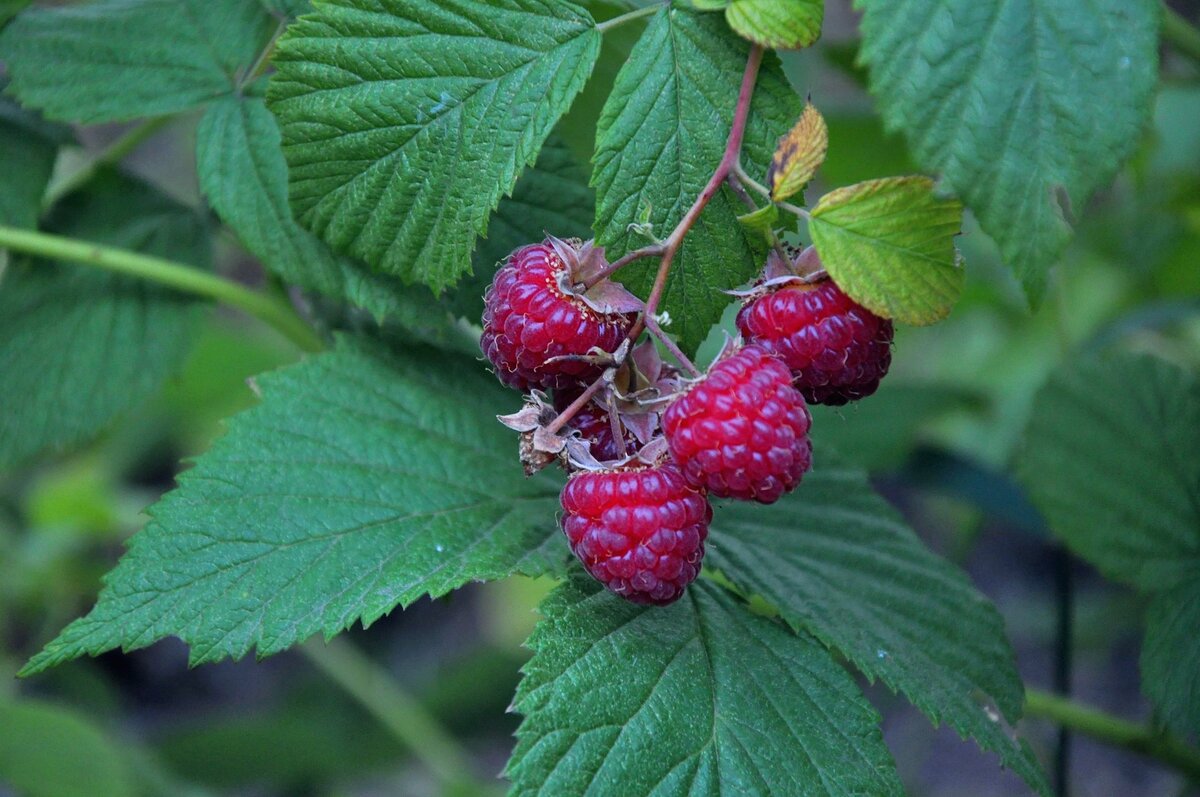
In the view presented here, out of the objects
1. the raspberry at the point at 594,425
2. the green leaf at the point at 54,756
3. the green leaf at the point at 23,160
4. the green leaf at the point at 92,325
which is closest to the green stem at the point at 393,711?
the green leaf at the point at 54,756

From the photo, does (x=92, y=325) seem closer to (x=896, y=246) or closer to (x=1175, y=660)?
(x=896, y=246)

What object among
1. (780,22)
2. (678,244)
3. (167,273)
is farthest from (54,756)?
(780,22)

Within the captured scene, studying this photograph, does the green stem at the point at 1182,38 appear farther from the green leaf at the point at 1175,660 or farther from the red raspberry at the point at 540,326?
the red raspberry at the point at 540,326

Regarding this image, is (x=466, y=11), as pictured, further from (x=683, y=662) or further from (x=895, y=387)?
(x=895, y=387)

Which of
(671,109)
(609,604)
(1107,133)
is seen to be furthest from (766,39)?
(609,604)

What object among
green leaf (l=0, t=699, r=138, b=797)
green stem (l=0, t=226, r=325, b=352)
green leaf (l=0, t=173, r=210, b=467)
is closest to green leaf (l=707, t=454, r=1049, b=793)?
green stem (l=0, t=226, r=325, b=352)
